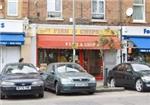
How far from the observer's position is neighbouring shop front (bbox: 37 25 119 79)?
30.0 metres

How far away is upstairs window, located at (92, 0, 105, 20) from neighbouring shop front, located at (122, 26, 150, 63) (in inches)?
70.9

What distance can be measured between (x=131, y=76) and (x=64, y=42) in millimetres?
7567

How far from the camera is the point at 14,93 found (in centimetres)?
1891

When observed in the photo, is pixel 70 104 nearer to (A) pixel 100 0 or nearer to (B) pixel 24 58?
(B) pixel 24 58

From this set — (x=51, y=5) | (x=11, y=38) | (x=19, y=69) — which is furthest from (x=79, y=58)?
(x=19, y=69)

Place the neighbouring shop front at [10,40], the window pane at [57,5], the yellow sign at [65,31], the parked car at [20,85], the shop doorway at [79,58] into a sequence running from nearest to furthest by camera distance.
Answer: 1. the parked car at [20,85]
2. the neighbouring shop front at [10,40]
3. the yellow sign at [65,31]
4. the shop doorway at [79,58]
5. the window pane at [57,5]

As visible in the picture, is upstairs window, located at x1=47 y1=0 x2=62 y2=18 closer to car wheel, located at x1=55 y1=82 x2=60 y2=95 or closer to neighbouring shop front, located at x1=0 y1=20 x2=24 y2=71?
neighbouring shop front, located at x1=0 y1=20 x2=24 y2=71

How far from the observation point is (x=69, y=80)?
20656mm

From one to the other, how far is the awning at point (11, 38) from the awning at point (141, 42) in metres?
7.61

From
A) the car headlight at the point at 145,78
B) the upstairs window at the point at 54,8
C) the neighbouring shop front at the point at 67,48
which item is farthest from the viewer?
A: the upstairs window at the point at 54,8

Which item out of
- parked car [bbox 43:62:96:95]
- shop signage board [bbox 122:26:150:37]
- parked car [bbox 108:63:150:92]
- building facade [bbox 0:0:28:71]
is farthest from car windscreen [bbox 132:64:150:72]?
building facade [bbox 0:0:28:71]

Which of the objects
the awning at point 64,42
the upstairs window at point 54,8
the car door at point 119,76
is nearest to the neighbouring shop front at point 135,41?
the awning at point 64,42

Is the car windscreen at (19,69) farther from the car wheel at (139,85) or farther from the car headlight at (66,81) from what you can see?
the car wheel at (139,85)

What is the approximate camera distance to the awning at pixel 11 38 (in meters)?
28.8
